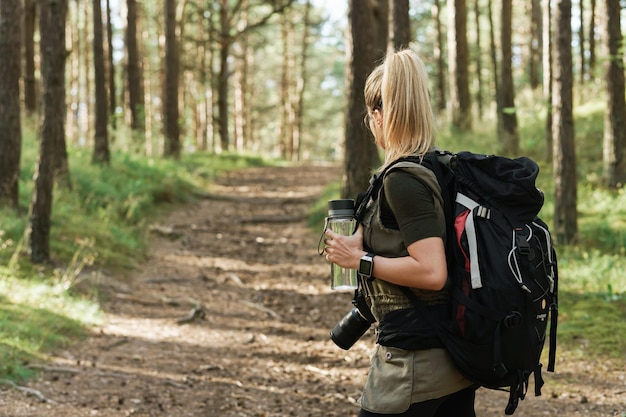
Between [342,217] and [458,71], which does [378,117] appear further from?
[458,71]

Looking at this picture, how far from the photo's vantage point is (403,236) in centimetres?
253

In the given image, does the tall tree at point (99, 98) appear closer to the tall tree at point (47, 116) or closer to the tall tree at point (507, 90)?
the tall tree at point (47, 116)

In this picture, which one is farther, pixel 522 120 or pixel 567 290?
pixel 522 120

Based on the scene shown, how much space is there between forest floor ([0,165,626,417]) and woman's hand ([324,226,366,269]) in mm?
3507

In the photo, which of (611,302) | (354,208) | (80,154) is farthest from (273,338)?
(80,154)

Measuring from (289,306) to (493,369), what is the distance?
709 cm

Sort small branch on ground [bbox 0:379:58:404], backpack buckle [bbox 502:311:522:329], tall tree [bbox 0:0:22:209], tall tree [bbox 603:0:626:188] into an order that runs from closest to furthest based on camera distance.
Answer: backpack buckle [bbox 502:311:522:329], small branch on ground [bbox 0:379:58:404], tall tree [bbox 0:0:22:209], tall tree [bbox 603:0:626:188]

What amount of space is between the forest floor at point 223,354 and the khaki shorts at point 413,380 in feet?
11.3

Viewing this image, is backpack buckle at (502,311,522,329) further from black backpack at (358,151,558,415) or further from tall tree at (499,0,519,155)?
tall tree at (499,0,519,155)

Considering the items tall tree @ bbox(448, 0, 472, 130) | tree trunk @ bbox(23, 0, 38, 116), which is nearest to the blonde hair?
tall tree @ bbox(448, 0, 472, 130)

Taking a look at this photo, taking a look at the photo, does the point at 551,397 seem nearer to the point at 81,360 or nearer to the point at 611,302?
the point at 611,302

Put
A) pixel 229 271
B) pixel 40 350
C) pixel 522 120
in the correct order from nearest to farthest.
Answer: pixel 40 350 → pixel 229 271 → pixel 522 120

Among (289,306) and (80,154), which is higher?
(80,154)

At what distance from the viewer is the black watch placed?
8.53 feet
